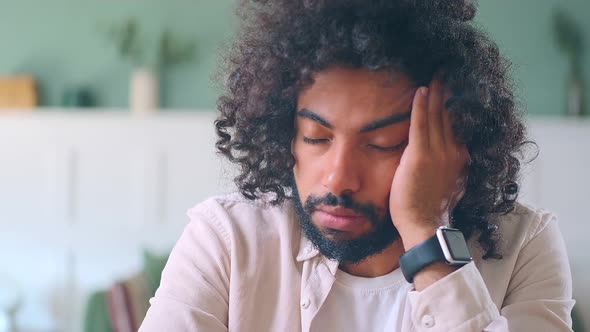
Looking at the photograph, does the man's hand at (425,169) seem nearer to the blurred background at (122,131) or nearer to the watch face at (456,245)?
the watch face at (456,245)

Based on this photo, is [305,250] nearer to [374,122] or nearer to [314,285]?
[314,285]

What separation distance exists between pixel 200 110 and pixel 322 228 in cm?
222

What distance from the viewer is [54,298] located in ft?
10.4

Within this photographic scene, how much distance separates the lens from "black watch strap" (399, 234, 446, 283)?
979 millimetres

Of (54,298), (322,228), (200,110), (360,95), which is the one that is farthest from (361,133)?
(54,298)

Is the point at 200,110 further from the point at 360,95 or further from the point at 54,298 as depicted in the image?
the point at 360,95

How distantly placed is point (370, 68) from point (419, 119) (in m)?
0.10

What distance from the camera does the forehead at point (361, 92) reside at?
97 cm

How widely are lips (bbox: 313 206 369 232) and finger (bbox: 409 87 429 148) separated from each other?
13 centimetres

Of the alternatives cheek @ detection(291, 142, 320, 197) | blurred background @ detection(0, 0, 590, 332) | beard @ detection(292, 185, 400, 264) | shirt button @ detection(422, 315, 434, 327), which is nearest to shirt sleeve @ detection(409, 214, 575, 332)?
shirt button @ detection(422, 315, 434, 327)

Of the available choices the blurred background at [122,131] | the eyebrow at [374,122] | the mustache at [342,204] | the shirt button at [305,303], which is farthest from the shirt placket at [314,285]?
the blurred background at [122,131]

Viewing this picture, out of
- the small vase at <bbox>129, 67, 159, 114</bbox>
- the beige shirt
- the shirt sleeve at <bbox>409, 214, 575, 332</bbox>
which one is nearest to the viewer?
the shirt sleeve at <bbox>409, 214, 575, 332</bbox>

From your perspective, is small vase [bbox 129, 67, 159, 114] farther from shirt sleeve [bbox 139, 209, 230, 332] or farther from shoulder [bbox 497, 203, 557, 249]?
shoulder [bbox 497, 203, 557, 249]

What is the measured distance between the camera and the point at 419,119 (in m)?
0.98
